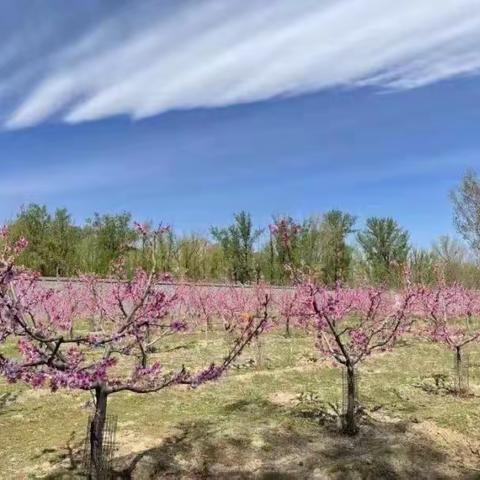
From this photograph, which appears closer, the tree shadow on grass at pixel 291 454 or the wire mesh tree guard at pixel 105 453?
the wire mesh tree guard at pixel 105 453

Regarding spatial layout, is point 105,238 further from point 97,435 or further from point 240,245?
point 97,435

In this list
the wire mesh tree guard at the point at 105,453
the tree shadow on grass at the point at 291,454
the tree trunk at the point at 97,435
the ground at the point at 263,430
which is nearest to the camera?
the tree trunk at the point at 97,435

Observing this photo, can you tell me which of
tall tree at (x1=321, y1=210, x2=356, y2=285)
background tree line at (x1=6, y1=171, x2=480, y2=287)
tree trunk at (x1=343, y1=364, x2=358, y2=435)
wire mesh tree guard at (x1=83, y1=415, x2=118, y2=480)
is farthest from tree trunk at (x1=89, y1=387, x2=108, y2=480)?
tall tree at (x1=321, y1=210, x2=356, y2=285)

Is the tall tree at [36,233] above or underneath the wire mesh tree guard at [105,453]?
above

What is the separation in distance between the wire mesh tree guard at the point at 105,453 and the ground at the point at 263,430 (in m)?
0.11

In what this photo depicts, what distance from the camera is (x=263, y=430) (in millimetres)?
7508

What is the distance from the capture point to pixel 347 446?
23.2ft

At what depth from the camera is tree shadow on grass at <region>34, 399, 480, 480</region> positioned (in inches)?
246

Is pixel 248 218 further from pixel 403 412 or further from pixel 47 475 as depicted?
pixel 47 475

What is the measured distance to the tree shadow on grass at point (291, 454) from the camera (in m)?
6.26

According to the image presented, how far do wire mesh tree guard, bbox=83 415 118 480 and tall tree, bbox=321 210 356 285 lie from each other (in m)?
28.3

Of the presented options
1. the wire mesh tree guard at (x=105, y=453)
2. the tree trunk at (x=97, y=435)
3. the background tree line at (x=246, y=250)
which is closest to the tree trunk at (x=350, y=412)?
the wire mesh tree guard at (x=105, y=453)

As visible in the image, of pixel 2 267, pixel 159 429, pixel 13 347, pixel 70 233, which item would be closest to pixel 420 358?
pixel 159 429

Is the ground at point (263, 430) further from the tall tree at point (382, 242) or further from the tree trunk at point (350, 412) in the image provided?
the tall tree at point (382, 242)
